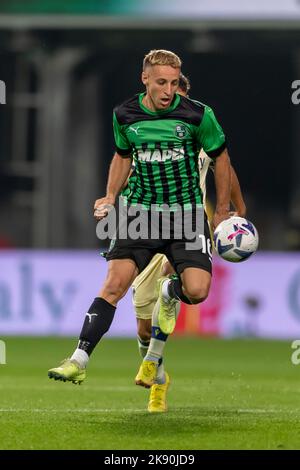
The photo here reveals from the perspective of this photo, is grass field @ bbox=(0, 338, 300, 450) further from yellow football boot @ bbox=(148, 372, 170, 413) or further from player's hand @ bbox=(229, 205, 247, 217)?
player's hand @ bbox=(229, 205, 247, 217)

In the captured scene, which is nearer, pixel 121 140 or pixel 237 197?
pixel 121 140

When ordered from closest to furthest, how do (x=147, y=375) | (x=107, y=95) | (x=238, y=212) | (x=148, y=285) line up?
1. (x=147, y=375)
2. (x=238, y=212)
3. (x=148, y=285)
4. (x=107, y=95)

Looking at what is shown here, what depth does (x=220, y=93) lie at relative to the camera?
23.2 meters

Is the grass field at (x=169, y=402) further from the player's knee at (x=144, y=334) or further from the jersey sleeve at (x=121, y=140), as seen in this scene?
the jersey sleeve at (x=121, y=140)

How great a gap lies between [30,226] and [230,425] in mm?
14449

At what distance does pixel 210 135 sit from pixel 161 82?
48 centimetres

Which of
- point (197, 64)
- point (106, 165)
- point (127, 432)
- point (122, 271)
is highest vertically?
point (197, 64)

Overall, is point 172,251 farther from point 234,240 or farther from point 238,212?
point 238,212

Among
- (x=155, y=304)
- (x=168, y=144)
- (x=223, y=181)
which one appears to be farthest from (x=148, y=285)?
(x=168, y=144)

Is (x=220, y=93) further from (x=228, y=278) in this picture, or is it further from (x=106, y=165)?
(x=228, y=278)

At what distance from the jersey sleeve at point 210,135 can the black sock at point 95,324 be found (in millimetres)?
1184

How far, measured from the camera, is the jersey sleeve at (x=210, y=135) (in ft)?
27.7

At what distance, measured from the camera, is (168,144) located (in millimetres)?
8469

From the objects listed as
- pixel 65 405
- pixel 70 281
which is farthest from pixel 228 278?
pixel 65 405
